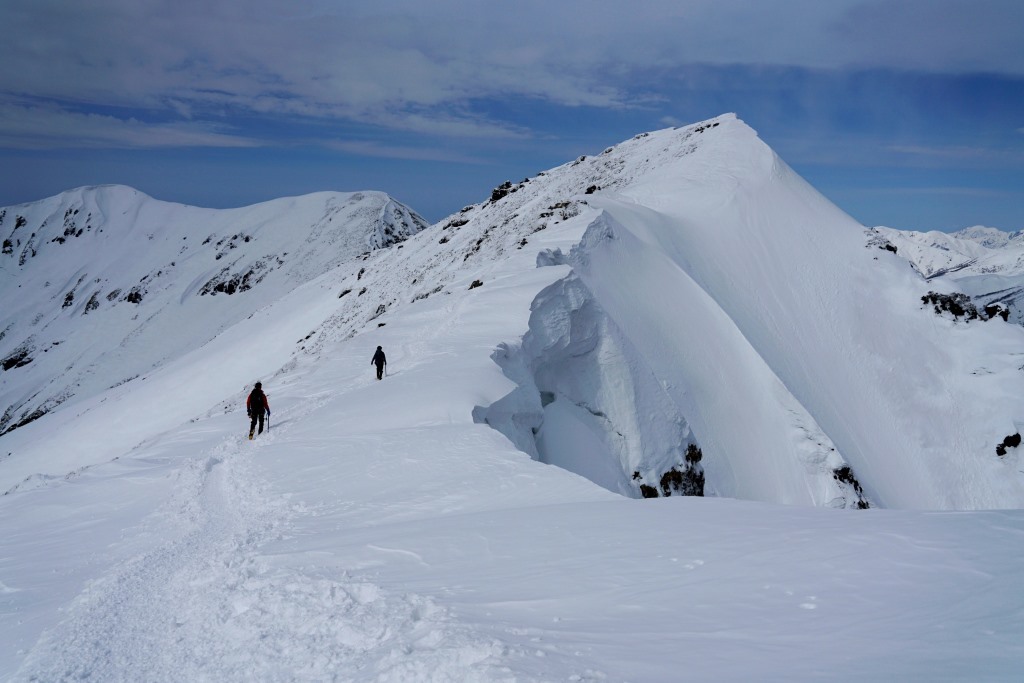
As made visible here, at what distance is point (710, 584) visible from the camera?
223 inches

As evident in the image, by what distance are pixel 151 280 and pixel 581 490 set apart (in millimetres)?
99325

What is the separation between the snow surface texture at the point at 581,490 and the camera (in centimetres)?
498

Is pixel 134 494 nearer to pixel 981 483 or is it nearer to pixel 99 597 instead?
pixel 99 597

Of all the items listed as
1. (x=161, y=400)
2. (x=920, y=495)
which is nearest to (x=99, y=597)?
(x=920, y=495)

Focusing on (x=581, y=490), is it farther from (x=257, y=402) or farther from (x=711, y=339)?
(x=711, y=339)

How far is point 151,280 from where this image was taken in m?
90.9

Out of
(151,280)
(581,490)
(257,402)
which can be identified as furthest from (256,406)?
(151,280)

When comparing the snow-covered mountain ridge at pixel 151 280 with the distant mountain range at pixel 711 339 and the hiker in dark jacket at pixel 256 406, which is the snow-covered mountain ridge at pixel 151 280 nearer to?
the distant mountain range at pixel 711 339

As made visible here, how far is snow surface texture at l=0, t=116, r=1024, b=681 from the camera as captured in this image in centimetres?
498

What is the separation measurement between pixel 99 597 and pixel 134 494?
16.6ft

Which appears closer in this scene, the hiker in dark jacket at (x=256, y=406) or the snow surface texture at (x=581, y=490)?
the snow surface texture at (x=581, y=490)

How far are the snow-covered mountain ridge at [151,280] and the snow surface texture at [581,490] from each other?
42118 millimetres

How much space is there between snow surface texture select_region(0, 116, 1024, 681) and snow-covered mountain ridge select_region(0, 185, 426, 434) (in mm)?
42118

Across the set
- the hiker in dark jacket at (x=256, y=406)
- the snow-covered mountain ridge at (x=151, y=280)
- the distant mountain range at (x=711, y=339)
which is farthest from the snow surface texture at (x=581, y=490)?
the snow-covered mountain ridge at (x=151, y=280)
